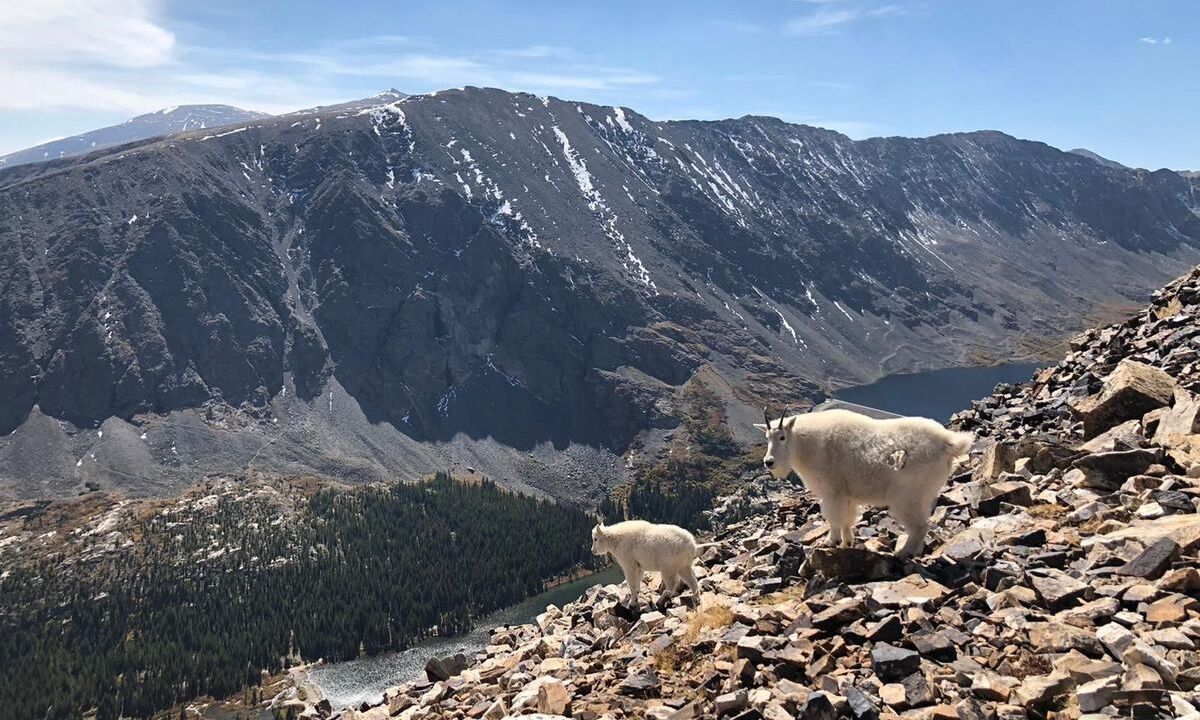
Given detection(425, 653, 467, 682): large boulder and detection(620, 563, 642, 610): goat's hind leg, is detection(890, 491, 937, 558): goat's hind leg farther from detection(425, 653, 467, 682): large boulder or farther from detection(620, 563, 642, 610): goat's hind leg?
detection(425, 653, 467, 682): large boulder

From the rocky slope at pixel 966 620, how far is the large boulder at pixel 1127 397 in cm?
4

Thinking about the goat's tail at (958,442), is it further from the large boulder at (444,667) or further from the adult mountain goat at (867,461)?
the large boulder at (444,667)

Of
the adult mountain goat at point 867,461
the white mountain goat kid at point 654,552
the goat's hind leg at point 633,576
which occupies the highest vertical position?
the adult mountain goat at point 867,461

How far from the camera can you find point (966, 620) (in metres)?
11.8

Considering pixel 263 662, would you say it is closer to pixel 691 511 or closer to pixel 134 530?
pixel 134 530

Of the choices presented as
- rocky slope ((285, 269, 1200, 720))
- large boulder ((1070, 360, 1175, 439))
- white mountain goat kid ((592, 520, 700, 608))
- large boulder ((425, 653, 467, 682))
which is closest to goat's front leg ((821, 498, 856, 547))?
rocky slope ((285, 269, 1200, 720))

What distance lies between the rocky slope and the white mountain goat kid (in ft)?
2.58

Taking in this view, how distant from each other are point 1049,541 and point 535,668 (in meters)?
10.7

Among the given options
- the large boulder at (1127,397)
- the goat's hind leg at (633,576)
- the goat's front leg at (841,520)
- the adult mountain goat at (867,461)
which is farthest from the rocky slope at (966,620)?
the goat's hind leg at (633,576)

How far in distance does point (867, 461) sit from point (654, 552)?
8.41 metres

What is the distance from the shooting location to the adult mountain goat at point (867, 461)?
14.8m

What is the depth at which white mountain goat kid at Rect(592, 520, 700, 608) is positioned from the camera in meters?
21.4

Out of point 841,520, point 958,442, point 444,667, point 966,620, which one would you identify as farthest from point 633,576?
point 966,620

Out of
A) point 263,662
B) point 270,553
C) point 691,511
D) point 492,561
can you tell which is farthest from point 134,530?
point 691,511
